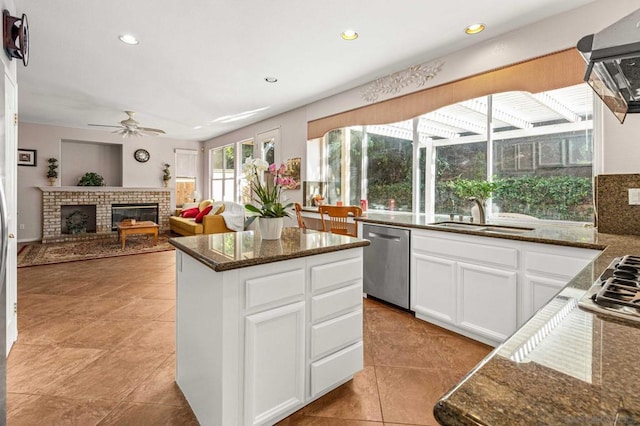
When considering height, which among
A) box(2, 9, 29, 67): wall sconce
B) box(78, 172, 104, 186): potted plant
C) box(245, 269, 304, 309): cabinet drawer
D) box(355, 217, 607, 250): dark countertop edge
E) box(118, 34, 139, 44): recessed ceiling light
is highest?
box(118, 34, 139, 44): recessed ceiling light

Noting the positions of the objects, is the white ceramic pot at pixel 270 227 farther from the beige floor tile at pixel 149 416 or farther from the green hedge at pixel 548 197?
the green hedge at pixel 548 197

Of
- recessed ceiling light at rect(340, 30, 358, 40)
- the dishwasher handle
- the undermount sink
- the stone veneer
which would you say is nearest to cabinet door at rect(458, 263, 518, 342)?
the undermount sink

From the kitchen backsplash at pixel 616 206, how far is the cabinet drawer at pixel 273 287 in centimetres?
215

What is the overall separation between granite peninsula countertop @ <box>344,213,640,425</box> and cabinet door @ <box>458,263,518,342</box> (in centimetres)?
175

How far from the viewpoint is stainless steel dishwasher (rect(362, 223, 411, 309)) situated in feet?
9.91

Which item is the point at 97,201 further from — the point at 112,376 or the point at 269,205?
the point at 269,205

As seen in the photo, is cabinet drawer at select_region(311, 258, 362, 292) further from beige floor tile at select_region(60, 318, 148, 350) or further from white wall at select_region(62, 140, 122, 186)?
white wall at select_region(62, 140, 122, 186)

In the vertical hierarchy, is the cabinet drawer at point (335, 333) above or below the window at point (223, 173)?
below

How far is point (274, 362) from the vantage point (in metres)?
1.57

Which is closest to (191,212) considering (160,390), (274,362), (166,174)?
(166,174)

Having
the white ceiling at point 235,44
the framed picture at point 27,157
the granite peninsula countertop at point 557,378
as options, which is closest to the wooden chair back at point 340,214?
the white ceiling at point 235,44

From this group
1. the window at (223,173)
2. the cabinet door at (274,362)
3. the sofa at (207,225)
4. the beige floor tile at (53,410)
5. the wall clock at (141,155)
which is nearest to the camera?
the cabinet door at (274,362)

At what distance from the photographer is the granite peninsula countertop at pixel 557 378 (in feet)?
1.33

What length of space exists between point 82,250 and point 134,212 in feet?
7.89
